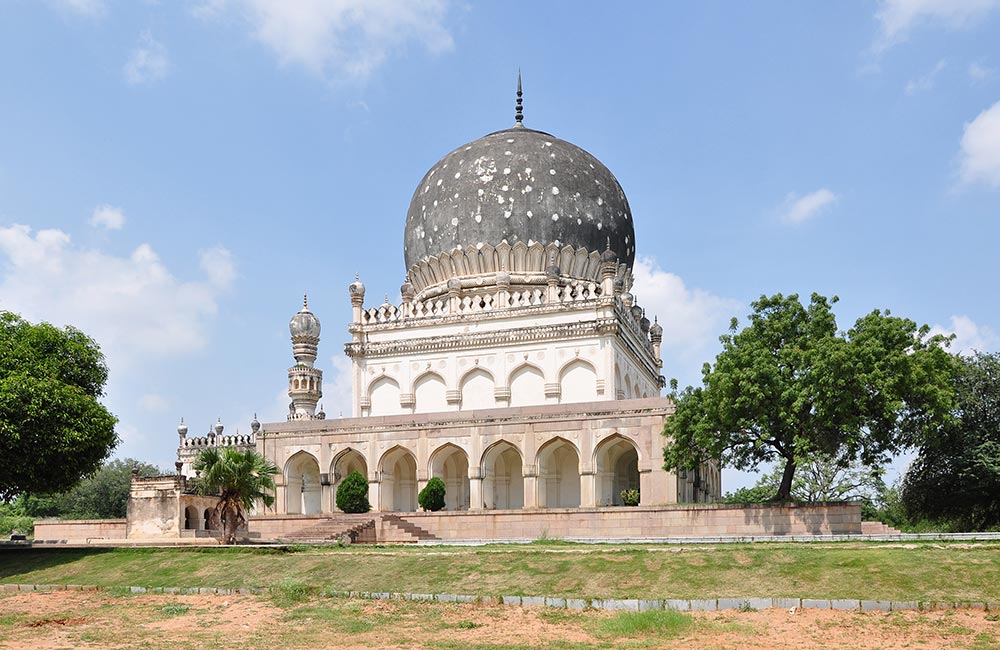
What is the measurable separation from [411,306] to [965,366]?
17752 mm

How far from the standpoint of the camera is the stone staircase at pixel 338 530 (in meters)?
24.7

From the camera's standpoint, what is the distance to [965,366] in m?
24.7

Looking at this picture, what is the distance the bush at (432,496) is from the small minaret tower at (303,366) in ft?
50.3

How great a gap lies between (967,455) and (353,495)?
15821 millimetres

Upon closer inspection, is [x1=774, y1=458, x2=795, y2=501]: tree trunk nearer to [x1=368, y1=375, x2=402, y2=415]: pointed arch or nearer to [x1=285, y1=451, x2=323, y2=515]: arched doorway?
[x1=285, y1=451, x2=323, y2=515]: arched doorway

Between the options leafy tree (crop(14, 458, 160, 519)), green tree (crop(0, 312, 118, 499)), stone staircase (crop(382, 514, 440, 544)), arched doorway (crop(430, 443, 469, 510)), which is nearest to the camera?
green tree (crop(0, 312, 118, 499))

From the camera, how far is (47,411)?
22062mm

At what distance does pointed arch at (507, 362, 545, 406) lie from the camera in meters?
32.9

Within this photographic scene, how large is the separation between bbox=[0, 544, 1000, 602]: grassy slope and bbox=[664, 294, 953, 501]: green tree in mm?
4762

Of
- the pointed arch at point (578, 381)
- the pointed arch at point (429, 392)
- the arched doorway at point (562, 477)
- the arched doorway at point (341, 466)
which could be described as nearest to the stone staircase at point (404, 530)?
the arched doorway at point (341, 466)

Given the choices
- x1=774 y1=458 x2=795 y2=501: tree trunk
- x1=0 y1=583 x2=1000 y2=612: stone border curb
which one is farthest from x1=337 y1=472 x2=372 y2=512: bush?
x1=0 y1=583 x2=1000 y2=612: stone border curb

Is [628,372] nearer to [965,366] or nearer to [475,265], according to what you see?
[475,265]

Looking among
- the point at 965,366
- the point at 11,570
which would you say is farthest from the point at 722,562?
the point at 11,570

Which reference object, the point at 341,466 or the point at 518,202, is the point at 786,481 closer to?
the point at 341,466
